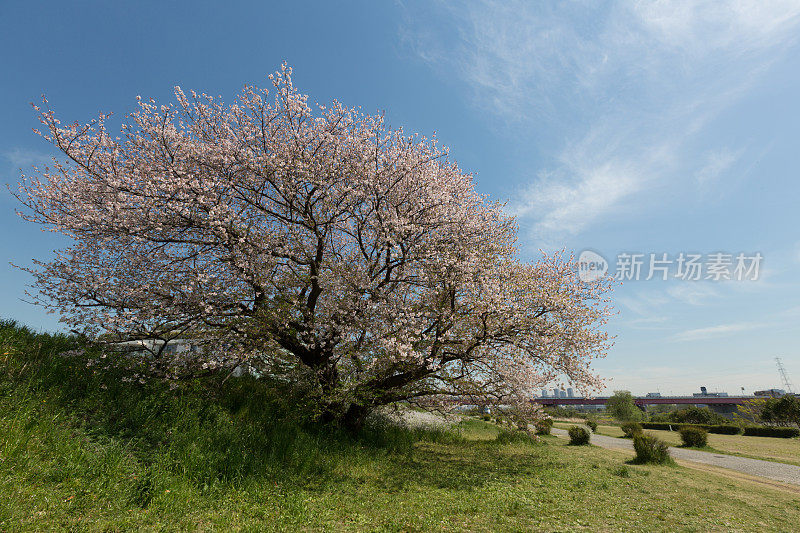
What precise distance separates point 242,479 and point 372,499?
326 cm

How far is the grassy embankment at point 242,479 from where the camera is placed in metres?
6.38

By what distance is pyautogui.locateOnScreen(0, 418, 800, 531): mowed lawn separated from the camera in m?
5.98

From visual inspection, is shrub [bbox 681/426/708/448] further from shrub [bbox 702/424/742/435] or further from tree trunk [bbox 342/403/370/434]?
tree trunk [bbox 342/403/370/434]

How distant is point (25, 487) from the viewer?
5.73m

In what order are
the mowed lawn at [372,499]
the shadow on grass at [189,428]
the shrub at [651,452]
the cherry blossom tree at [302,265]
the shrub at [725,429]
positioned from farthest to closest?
the shrub at [725,429], the shrub at [651,452], the cherry blossom tree at [302,265], the shadow on grass at [189,428], the mowed lawn at [372,499]

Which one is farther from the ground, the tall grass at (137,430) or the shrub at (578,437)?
the tall grass at (137,430)

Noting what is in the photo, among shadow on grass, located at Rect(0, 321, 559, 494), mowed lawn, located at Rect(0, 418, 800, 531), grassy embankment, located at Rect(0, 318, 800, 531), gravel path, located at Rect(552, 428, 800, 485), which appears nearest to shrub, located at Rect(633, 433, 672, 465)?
grassy embankment, located at Rect(0, 318, 800, 531)

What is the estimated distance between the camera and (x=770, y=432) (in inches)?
1660

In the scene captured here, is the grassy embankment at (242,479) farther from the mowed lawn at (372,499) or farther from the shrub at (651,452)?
the shrub at (651,452)

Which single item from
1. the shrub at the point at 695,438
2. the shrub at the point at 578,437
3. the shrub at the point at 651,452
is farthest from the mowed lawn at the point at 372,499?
the shrub at the point at 695,438

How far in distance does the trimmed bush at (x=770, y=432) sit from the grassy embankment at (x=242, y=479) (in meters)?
42.9

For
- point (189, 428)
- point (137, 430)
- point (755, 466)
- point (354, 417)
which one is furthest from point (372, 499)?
point (755, 466)

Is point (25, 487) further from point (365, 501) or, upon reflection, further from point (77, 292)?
point (77, 292)

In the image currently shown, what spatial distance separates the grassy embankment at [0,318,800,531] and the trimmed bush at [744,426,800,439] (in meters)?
42.9
